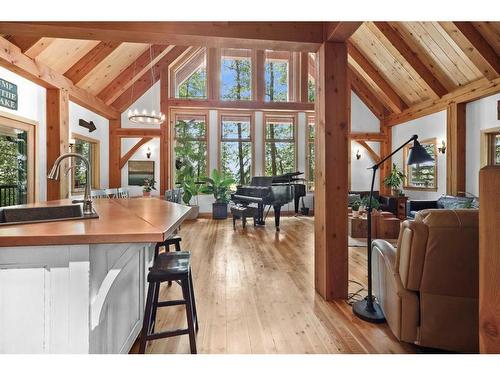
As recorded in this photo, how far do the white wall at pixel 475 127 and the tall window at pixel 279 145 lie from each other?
4176 millimetres

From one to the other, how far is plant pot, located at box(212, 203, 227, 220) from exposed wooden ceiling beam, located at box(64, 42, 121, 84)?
4.03 m

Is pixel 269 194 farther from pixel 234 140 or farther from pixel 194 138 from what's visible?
pixel 194 138

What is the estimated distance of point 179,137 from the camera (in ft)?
26.3

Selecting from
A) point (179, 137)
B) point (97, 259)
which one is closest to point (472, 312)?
point (97, 259)

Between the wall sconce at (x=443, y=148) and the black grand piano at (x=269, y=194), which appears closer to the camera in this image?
the black grand piano at (x=269, y=194)

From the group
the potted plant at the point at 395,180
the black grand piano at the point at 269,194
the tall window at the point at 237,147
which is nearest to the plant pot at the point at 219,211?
the black grand piano at the point at 269,194

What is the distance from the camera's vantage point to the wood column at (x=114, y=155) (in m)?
7.56

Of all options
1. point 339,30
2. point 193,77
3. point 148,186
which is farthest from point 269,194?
point 193,77

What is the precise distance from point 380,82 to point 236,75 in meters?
4.02

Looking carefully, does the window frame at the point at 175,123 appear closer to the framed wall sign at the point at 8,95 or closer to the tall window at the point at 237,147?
the tall window at the point at 237,147

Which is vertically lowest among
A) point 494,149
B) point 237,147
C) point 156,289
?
point 156,289

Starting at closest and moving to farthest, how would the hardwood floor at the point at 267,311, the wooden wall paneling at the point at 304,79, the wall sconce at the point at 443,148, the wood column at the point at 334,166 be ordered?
1. the hardwood floor at the point at 267,311
2. the wood column at the point at 334,166
3. the wall sconce at the point at 443,148
4. the wooden wall paneling at the point at 304,79

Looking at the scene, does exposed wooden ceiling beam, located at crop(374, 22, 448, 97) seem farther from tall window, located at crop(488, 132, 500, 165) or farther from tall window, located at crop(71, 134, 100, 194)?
tall window, located at crop(71, 134, 100, 194)

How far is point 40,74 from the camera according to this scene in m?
4.40
